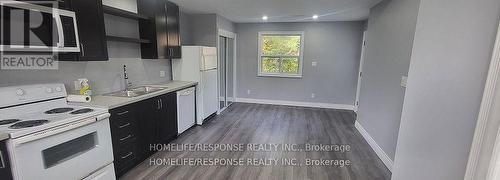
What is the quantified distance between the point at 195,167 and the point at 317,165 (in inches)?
61.7

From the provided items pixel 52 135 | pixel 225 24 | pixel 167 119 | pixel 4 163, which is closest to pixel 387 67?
pixel 167 119

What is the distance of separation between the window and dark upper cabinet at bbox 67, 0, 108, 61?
3959 mm

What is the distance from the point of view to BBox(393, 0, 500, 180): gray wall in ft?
2.53

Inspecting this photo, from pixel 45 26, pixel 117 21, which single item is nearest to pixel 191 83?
pixel 117 21

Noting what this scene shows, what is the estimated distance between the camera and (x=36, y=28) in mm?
1783

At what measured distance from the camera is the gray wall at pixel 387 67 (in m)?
2.49

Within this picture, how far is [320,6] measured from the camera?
3.68 metres

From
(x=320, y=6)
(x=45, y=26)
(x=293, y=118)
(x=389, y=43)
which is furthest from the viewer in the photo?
(x=293, y=118)

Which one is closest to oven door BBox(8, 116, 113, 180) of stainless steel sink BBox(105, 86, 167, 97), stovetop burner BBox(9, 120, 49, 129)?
stovetop burner BBox(9, 120, 49, 129)

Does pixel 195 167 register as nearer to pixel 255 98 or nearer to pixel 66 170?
pixel 66 170

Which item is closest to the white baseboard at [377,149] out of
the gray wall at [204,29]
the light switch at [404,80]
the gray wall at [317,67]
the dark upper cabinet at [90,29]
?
the light switch at [404,80]

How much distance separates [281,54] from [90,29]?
4.35 metres

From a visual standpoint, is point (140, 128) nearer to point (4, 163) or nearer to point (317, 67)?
point (4, 163)

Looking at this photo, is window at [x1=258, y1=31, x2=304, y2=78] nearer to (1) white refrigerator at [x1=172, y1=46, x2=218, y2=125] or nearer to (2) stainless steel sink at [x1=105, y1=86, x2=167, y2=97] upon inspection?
(1) white refrigerator at [x1=172, y1=46, x2=218, y2=125]
